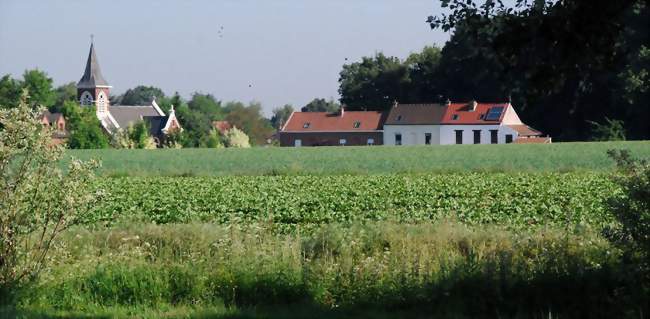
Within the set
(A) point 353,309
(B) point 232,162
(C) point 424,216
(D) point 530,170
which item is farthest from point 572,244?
(B) point 232,162

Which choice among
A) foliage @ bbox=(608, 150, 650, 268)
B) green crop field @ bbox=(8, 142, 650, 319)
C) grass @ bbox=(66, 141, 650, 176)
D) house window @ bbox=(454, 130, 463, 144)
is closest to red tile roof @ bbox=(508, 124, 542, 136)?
house window @ bbox=(454, 130, 463, 144)

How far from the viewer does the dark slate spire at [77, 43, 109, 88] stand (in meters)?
152

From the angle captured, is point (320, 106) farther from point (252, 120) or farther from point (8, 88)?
point (8, 88)

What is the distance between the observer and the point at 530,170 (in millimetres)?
41500

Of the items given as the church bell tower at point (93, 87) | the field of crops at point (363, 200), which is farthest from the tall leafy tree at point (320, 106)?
the field of crops at point (363, 200)

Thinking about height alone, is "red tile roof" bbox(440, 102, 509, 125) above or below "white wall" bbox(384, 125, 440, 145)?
above

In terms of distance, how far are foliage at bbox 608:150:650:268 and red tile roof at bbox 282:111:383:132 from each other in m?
104

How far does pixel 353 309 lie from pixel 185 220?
11.5 m

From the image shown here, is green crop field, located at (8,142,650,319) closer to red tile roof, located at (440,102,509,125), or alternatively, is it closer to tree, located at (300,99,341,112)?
red tile roof, located at (440,102,509,125)

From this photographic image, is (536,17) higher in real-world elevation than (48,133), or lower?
higher

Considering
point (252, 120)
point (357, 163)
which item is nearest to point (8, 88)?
point (252, 120)

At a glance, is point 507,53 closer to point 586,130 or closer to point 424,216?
point 424,216

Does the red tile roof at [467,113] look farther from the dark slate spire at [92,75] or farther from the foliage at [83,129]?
the dark slate spire at [92,75]

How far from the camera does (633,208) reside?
1033 cm
